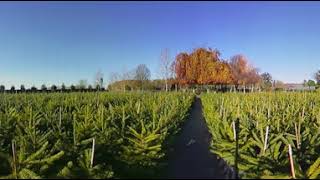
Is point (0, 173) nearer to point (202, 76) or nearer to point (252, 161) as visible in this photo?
point (252, 161)

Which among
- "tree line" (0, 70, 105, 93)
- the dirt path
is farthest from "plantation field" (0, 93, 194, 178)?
"tree line" (0, 70, 105, 93)

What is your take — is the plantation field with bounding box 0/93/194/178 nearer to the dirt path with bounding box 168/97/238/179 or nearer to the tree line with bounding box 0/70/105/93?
the dirt path with bounding box 168/97/238/179

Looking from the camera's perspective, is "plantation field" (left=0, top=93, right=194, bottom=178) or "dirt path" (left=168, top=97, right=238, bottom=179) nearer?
"plantation field" (left=0, top=93, right=194, bottom=178)

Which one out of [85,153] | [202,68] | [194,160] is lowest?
[194,160]

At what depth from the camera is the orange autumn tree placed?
54.7m

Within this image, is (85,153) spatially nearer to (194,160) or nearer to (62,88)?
(194,160)

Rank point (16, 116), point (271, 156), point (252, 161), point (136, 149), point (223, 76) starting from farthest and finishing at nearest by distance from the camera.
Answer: point (223, 76) < point (16, 116) < point (136, 149) < point (271, 156) < point (252, 161)

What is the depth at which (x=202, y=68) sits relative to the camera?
5531cm

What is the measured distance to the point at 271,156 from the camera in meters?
9.28

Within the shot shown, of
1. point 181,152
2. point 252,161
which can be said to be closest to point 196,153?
point 181,152

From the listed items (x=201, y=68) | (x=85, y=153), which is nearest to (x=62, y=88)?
(x=201, y=68)

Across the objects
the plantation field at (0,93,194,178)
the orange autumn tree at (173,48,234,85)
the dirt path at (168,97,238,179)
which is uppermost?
the orange autumn tree at (173,48,234,85)

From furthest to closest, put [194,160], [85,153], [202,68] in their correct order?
[202,68], [194,160], [85,153]

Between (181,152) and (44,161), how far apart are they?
5.54m
